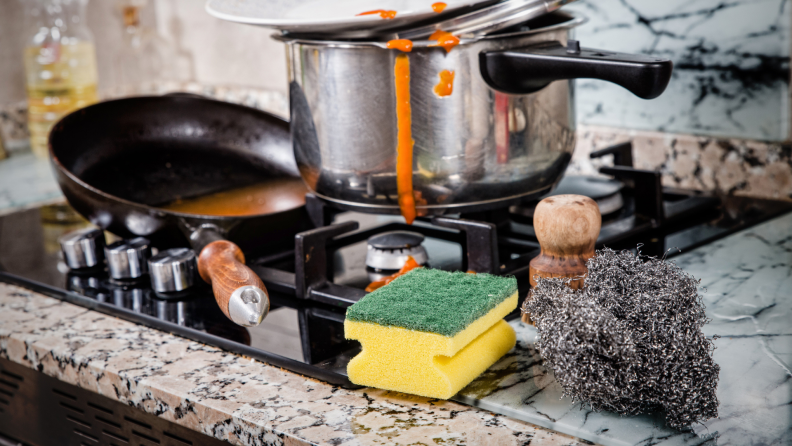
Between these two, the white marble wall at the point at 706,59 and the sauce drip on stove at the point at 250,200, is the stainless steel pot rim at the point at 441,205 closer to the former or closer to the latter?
the sauce drip on stove at the point at 250,200

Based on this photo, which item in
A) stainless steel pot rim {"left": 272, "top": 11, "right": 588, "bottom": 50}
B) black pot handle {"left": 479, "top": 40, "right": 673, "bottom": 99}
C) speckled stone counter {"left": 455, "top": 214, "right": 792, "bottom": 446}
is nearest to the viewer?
speckled stone counter {"left": 455, "top": 214, "right": 792, "bottom": 446}

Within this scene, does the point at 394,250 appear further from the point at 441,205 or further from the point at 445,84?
the point at 445,84

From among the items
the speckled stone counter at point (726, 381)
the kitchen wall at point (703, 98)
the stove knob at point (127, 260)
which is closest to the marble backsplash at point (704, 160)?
the kitchen wall at point (703, 98)

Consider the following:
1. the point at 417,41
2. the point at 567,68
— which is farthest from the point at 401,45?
the point at 567,68

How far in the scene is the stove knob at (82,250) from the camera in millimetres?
827

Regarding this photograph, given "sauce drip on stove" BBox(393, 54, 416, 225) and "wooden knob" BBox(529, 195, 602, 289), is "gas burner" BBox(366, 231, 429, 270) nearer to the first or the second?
"sauce drip on stove" BBox(393, 54, 416, 225)

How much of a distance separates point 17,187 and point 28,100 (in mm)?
380

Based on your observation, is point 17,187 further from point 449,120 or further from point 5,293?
point 449,120

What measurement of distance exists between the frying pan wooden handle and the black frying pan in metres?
0.09

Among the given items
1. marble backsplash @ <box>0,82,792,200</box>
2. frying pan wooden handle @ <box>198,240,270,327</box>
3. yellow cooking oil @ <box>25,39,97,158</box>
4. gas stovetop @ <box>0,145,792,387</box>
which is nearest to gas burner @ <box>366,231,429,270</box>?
gas stovetop @ <box>0,145,792,387</box>

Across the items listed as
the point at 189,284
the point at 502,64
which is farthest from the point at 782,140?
the point at 189,284

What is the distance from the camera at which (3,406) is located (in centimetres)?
74

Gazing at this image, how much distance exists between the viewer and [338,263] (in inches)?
33.0

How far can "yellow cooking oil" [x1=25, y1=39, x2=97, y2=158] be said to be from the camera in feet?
4.92
